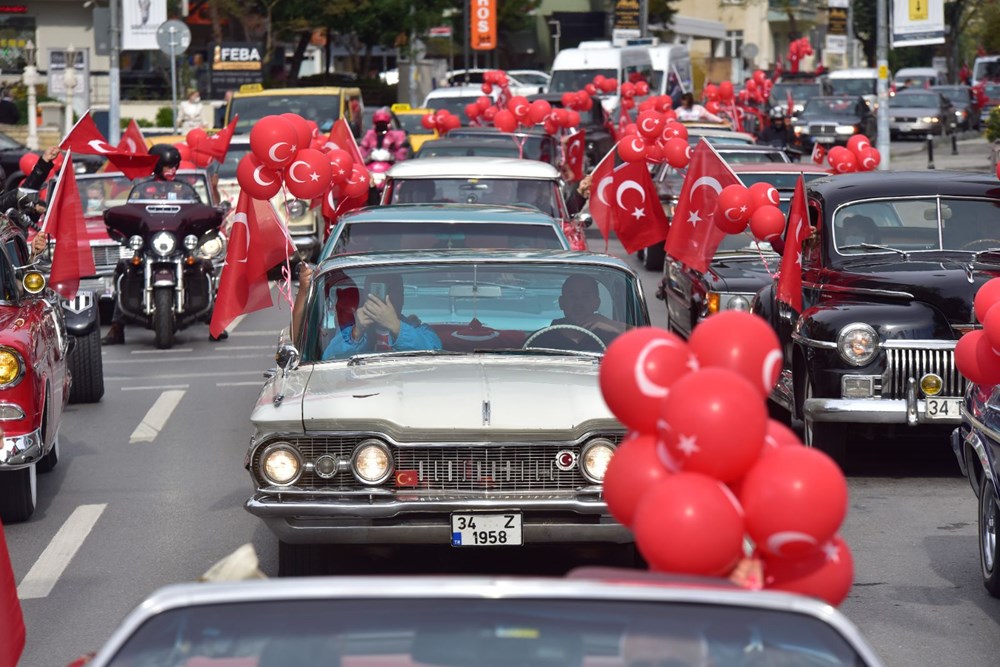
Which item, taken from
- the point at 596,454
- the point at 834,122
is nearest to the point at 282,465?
the point at 596,454

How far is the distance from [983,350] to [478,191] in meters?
9.45

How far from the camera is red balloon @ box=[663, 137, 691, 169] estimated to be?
18.0m

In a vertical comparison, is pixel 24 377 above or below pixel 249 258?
below

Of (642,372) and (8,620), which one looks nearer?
(642,372)

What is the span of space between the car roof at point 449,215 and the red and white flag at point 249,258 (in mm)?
1229

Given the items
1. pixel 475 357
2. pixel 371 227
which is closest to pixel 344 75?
pixel 371 227

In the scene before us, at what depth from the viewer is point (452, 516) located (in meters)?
7.43

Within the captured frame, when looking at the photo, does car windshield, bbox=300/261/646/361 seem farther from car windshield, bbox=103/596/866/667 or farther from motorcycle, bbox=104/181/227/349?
motorcycle, bbox=104/181/227/349

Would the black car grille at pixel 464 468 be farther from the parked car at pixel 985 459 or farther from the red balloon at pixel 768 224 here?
the red balloon at pixel 768 224

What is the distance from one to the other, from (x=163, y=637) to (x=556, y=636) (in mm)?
756

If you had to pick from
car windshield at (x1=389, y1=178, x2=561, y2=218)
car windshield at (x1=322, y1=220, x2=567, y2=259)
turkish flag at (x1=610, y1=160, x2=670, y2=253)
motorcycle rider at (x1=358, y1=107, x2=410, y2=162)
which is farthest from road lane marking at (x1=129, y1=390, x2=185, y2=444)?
motorcycle rider at (x1=358, y1=107, x2=410, y2=162)

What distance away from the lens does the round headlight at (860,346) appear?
35.0 ft

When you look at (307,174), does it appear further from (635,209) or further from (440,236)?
(635,209)

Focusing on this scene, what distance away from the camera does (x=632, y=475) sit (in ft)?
13.1
